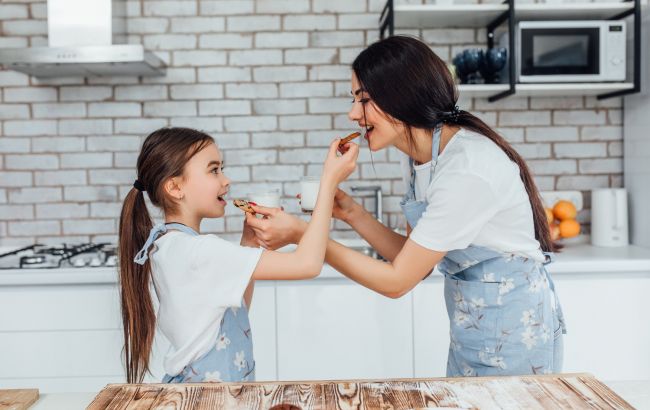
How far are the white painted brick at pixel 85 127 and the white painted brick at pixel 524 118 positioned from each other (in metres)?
1.87

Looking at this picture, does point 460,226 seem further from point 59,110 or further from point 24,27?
point 24,27

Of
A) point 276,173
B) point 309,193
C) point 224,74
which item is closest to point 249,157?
point 276,173

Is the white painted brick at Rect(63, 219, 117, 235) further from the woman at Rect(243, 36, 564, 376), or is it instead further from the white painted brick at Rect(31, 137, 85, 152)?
the woman at Rect(243, 36, 564, 376)

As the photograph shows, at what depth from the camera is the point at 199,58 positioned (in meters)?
2.98

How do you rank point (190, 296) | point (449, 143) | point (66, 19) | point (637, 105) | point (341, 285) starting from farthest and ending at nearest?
1. point (637, 105)
2. point (66, 19)
3. point (341, 285)
4. point (449, 143)
5. point (190, 296)

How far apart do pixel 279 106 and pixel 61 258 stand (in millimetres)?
1187

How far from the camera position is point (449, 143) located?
1489 mm

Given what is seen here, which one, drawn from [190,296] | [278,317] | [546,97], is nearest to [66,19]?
[278,317]

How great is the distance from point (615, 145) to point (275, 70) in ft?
5.46

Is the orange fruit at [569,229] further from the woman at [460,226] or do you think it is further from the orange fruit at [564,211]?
the woman at [460,226]

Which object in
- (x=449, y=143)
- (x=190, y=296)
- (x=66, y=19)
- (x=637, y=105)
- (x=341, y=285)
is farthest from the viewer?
(x=637, y=105)

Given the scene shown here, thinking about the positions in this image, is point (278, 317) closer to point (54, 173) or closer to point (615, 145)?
point (54, 173)

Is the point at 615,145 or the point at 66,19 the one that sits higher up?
the point at 66,19

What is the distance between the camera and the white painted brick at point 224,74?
2986mm
